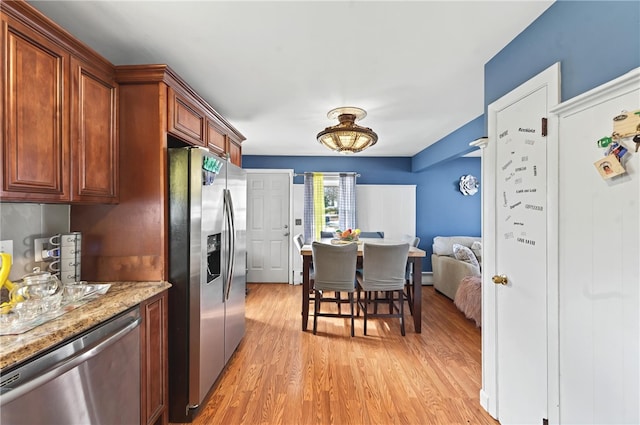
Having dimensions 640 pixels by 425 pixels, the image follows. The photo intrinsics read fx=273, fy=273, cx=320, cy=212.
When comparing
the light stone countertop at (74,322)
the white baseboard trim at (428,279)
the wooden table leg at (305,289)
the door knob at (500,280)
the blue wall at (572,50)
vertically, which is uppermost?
the blue wall at (572,50)

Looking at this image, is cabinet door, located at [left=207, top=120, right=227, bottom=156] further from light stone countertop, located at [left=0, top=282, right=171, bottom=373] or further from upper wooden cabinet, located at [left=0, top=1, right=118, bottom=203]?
light stone countertop, located at [left=0, top=282, right=171, bottom=373]

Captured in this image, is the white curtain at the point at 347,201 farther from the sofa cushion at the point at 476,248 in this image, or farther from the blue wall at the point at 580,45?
the blue wall at the point at 580,45

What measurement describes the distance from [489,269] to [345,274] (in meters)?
1.46

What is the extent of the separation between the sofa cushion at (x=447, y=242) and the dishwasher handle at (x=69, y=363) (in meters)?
4.44

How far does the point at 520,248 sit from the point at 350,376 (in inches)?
63.1

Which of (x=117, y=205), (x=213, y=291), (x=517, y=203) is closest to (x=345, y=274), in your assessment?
(x=213, y=291)

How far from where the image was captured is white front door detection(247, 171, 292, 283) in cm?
502

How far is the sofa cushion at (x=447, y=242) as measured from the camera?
462cm

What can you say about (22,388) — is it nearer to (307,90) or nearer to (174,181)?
(174,181)

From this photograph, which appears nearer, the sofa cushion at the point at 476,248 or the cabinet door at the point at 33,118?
the cabinet door at the point at 33,118

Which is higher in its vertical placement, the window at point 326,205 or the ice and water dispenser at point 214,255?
the window at point 326,205

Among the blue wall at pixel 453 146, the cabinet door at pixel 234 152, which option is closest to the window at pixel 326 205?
the blue wall at pixel 453 146

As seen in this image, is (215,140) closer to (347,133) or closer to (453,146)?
(347,133)

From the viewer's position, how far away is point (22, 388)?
0.90 m
